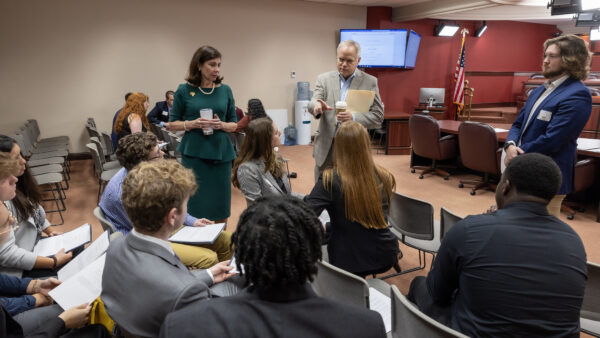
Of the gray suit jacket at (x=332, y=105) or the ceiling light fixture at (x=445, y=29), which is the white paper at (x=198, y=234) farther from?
the ceiling light fixture at (x=445, y=29)

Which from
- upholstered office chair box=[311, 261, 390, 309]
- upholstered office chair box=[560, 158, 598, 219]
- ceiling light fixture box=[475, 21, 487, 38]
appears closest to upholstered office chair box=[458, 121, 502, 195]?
upholstered office chair box=[560, 158, 598, 219]

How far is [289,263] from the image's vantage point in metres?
0.80

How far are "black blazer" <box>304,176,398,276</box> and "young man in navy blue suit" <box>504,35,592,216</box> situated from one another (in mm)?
962

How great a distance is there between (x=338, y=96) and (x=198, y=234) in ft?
5.08

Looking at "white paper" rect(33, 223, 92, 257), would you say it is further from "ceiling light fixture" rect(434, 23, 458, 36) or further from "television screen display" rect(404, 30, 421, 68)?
"ceiling light fixture" rect(434, 23, 458, 36)

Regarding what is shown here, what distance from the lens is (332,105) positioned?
9.64 ft

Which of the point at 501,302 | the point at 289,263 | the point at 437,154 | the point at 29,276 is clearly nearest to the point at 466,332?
the point at 501,302

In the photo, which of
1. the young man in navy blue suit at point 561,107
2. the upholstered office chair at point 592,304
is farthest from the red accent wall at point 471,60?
the upholstered office chair at point 592,304

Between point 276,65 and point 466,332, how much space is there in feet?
24.7

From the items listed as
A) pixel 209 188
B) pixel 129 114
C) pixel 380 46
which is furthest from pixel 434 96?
pixel 209 188

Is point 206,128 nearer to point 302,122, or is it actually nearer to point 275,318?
point 275,318

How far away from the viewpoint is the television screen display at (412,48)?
8141 millimetres

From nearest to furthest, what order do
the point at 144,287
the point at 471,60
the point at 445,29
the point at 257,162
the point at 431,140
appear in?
the point at 144,287, the point at 257,162, the point at 431,140, the point at 445,29, the point at 471,60

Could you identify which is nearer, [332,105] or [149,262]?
[149,262]
